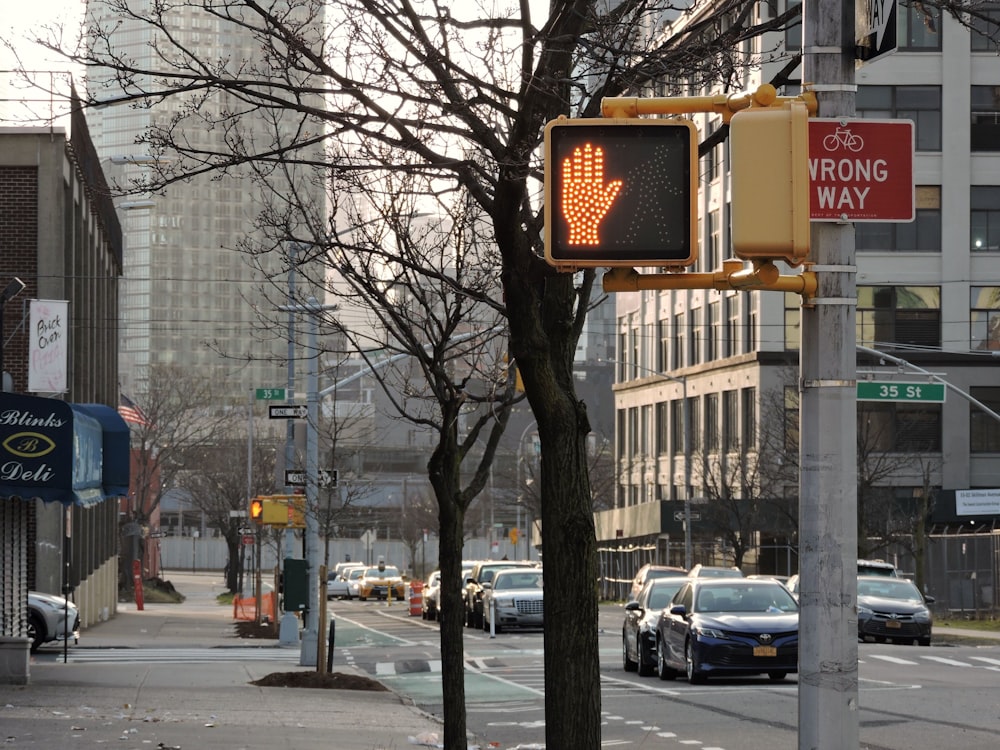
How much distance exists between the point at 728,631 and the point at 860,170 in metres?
16.8

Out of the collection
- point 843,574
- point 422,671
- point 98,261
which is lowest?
point 422,671

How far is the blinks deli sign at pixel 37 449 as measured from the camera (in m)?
18.8

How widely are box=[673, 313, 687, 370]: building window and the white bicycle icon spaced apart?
→ 66327 millimetres

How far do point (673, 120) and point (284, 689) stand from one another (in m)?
16.3

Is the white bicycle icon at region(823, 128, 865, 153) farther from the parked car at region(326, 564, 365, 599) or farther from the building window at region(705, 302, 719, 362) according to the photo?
the parked car at region(326, 564, 365, 599)

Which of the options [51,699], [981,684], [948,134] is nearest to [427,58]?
[51,699]

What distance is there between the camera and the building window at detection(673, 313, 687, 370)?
72812mm

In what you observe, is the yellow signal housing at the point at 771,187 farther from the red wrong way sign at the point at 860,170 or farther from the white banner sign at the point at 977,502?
the white banner sign at the point at 977,502

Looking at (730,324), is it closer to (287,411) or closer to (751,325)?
(751,325)

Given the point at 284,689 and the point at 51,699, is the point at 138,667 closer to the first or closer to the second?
the point at 284,689

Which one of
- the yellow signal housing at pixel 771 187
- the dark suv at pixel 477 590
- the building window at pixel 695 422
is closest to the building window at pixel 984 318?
the building window at pixel 695 422

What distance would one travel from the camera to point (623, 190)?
6.38 m

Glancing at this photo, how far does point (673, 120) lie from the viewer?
21.2 ft

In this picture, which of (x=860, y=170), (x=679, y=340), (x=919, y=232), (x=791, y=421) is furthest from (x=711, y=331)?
(x=860, y=170)
